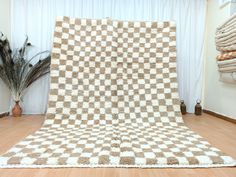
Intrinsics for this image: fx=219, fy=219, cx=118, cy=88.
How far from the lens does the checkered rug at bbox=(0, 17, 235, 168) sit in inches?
78.1

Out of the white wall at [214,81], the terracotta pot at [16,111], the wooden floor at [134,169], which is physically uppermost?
the white wall at [214,81]

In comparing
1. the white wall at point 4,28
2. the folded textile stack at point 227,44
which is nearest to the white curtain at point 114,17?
the white wall at point 4,28

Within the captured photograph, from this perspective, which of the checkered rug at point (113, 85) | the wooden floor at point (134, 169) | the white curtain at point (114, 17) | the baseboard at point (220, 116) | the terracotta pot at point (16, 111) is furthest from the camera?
the white curtain at point (114, 17)

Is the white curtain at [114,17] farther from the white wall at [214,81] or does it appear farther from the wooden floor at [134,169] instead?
the wooden floor at [134,169]

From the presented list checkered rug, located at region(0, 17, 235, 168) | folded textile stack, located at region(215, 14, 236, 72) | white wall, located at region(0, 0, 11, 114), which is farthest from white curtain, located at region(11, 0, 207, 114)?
folded textile stack, located at region(215, 14, 236, 72)

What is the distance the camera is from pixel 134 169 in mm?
1264

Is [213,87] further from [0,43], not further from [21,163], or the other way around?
[0,43]

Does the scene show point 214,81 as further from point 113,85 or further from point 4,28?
point 4,28

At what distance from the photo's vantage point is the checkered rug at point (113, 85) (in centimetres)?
198

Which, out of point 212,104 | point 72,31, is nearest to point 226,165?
point 212,104

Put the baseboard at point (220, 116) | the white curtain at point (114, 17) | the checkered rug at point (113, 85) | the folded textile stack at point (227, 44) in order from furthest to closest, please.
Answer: the white curtain at point (114, 17)
the baseboard at point (220, 116)
the folded textile stack at point (227, 44)
the checkered rug at point (113, 85)

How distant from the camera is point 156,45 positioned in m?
2.67

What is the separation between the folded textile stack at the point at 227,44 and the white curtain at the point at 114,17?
53cm

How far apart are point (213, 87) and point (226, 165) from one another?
1.85 meters
